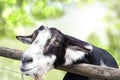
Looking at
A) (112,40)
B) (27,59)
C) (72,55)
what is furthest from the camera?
(112,40)

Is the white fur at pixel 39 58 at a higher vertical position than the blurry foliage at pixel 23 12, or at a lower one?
lower

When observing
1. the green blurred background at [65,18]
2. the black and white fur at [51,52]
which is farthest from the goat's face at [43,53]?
the green blurred background at [65,18]

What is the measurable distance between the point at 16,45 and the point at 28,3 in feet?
2.56

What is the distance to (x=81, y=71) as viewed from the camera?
1.18 meters

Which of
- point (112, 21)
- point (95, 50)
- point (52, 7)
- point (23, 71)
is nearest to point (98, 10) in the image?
point (112, 21)

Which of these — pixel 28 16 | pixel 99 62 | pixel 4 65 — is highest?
pixel 28 16

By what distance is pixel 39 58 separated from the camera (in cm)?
109

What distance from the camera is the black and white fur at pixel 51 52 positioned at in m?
1.08

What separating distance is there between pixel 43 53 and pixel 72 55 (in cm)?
11

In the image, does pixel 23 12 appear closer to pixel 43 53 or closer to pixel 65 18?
pixel 65 18

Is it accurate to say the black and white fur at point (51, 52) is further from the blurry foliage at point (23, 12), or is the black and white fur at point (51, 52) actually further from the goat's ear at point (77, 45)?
the blurry foliage at point (23, 12)

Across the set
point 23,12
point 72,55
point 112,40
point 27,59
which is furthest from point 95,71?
point 23,12

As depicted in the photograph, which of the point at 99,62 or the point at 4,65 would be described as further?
the point at 4,65

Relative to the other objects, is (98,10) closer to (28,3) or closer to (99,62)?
(28,3)
